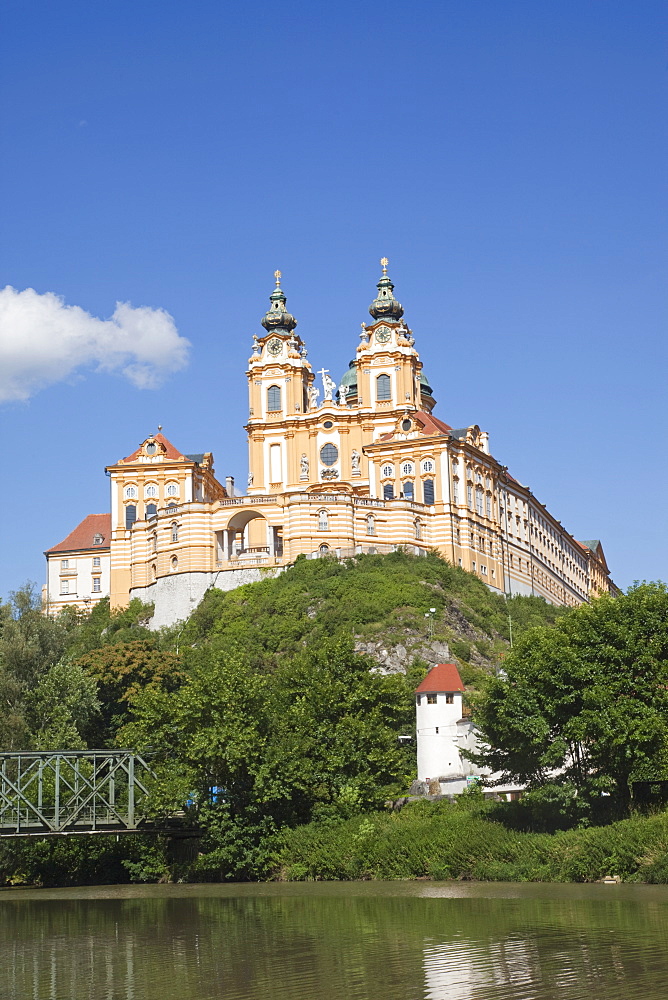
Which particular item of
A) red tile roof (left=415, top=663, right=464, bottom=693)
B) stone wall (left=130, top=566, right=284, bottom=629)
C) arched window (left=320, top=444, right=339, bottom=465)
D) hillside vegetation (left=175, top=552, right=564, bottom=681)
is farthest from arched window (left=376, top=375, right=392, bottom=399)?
red tile roof (left=415, top=663, right=464, bottom=693)

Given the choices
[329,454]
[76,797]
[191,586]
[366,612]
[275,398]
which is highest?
[275,398]

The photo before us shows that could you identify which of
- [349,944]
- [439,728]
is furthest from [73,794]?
[349,944]

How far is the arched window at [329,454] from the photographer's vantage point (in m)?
125

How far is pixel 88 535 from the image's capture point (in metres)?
129

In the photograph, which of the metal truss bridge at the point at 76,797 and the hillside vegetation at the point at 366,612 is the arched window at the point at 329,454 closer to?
the hillside vegetation at the point at 366,612

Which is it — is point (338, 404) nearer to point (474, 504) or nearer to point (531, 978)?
point (474, 504)

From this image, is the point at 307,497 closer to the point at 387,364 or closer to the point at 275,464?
the point at 275,464

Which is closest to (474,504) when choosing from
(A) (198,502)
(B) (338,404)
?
(B) (338,404)

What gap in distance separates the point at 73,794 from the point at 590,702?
2562 centimetres

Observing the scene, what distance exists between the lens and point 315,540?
11212cm

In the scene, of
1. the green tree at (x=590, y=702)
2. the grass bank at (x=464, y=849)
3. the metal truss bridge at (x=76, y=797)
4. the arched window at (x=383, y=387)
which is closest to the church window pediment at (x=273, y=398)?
the arched window at (x=383, y=387)

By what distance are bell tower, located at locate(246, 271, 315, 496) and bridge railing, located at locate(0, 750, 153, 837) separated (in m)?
59.1

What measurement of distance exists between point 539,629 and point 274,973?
3151cm

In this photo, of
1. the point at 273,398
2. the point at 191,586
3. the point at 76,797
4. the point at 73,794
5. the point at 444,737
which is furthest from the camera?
the point at 273,398
